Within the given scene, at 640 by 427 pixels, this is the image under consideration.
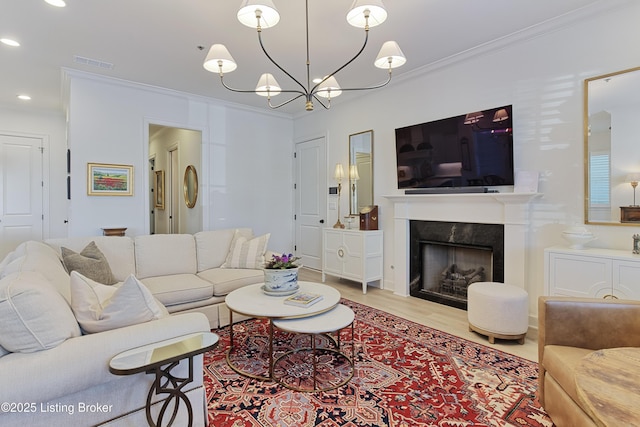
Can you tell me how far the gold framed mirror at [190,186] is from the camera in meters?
5.45

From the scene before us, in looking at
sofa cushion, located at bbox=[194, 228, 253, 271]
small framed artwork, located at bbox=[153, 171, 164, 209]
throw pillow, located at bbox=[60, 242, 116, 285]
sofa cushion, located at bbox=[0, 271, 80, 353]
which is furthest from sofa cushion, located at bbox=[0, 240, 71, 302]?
small framed artwork, located at bbox=[153, 171, 164, 209]

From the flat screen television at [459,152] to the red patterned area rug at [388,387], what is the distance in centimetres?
169

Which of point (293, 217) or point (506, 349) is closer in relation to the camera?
point (506, 349)

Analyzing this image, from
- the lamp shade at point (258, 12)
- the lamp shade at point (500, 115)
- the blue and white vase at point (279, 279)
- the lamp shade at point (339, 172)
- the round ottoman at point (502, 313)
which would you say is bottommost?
the round ottoman at point (502, 313)

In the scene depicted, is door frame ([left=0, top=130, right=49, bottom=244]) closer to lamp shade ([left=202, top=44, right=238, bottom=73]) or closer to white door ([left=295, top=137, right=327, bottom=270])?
white door ([left=295, top=137, right=327, bottom=270])

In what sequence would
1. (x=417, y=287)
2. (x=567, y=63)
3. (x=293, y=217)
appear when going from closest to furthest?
(x=567, y=63)
(x=417, y=287)
(x=293, y=217)

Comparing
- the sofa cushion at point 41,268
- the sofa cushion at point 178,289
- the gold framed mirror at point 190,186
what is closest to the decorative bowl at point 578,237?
the sofa cushion at point 178,289

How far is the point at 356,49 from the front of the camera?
342cm

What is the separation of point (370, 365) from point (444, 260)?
2.13m

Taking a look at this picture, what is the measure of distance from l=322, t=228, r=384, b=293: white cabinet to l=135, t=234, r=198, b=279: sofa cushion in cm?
196

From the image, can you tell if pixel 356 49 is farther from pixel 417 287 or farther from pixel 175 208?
pixel 175 208

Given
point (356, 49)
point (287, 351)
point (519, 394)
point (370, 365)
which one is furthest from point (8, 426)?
point (356, 49)

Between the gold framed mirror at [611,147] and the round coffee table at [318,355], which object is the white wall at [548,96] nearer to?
the gold framed mirror at [611,147]

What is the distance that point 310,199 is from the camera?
19.0 feet
